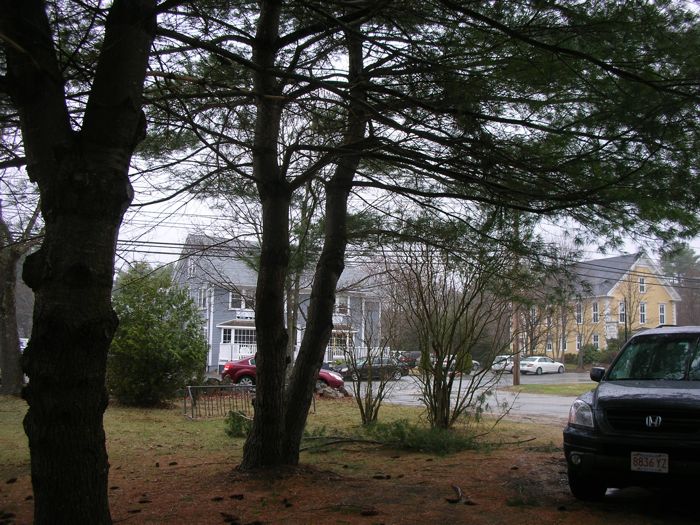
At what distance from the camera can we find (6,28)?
12.6 feet

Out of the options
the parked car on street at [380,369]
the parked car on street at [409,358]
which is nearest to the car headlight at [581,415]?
the parked car on street at [409,358]

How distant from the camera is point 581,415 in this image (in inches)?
223

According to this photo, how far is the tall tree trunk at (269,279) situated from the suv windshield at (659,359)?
3.50 m

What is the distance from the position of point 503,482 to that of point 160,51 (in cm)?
556

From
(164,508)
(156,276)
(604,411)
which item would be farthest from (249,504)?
(156,276)

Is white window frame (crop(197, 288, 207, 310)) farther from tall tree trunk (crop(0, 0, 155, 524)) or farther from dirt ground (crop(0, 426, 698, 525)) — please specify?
tall tree trunk (crop(0, 0, 155, 524))

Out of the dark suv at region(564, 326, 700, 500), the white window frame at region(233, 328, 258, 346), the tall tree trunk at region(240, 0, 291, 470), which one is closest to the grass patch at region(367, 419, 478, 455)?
the tall tree trunk at region(240, 0, 291, 470)

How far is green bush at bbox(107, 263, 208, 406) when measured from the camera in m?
15.7

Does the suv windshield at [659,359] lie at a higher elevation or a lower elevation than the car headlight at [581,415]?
higher

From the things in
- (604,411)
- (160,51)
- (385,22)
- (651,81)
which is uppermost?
(385,22)

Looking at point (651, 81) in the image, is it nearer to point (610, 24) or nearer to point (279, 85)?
point (610, 24)

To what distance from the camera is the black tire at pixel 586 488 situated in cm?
562

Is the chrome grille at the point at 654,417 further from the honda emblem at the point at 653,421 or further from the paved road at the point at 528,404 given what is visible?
the paved road at the point at 528,404

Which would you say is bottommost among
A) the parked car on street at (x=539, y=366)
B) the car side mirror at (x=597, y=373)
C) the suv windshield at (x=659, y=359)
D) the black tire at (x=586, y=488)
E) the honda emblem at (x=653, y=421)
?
the parked car on street at (x=539, y=366)
